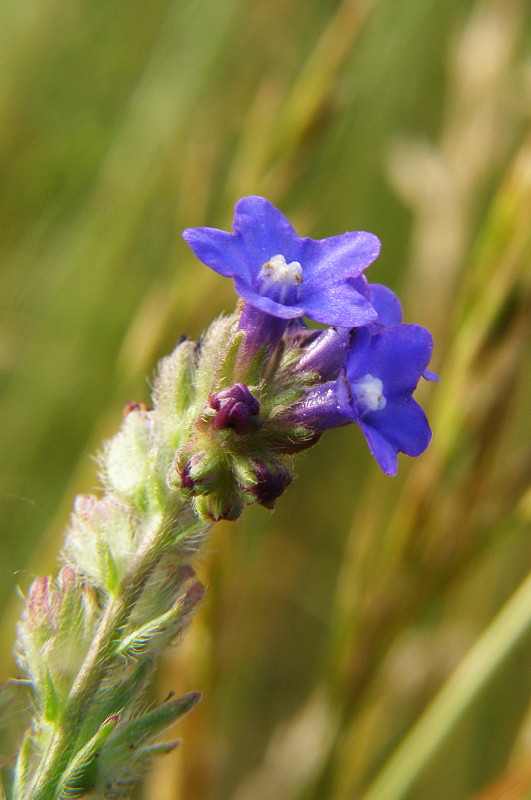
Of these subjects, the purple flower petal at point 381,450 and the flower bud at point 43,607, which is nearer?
the purple flower petal at point 381,450

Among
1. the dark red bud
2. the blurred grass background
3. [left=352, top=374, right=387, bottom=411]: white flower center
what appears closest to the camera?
[left=352, top=374, right=387, bottom=411]: white flower center

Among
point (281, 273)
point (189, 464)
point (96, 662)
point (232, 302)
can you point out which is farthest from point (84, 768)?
point (232, 302)

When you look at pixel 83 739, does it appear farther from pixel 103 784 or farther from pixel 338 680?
pixel 338 680

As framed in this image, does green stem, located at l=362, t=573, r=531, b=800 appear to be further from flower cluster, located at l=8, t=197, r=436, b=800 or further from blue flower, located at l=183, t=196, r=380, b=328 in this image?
blue flower, located at l=183, t=196, r=380, b=328

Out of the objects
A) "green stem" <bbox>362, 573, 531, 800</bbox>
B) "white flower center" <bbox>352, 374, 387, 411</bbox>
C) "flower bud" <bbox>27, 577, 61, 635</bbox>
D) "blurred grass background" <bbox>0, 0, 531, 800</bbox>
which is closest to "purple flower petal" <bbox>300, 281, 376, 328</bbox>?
"white flower center" <bbox>352, 374, 387, 411</bbox>

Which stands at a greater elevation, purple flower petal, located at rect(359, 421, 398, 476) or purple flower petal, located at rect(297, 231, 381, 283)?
purple flower petal, located at rect(297, 231, 381, 283)

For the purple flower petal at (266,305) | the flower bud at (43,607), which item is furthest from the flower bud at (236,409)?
the flower bud at (43,607)

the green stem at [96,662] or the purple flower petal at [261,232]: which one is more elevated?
the purple flower petal at [261,232]

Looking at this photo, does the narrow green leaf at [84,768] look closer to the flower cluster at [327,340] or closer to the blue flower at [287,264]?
the flower cluster at [327,340]
